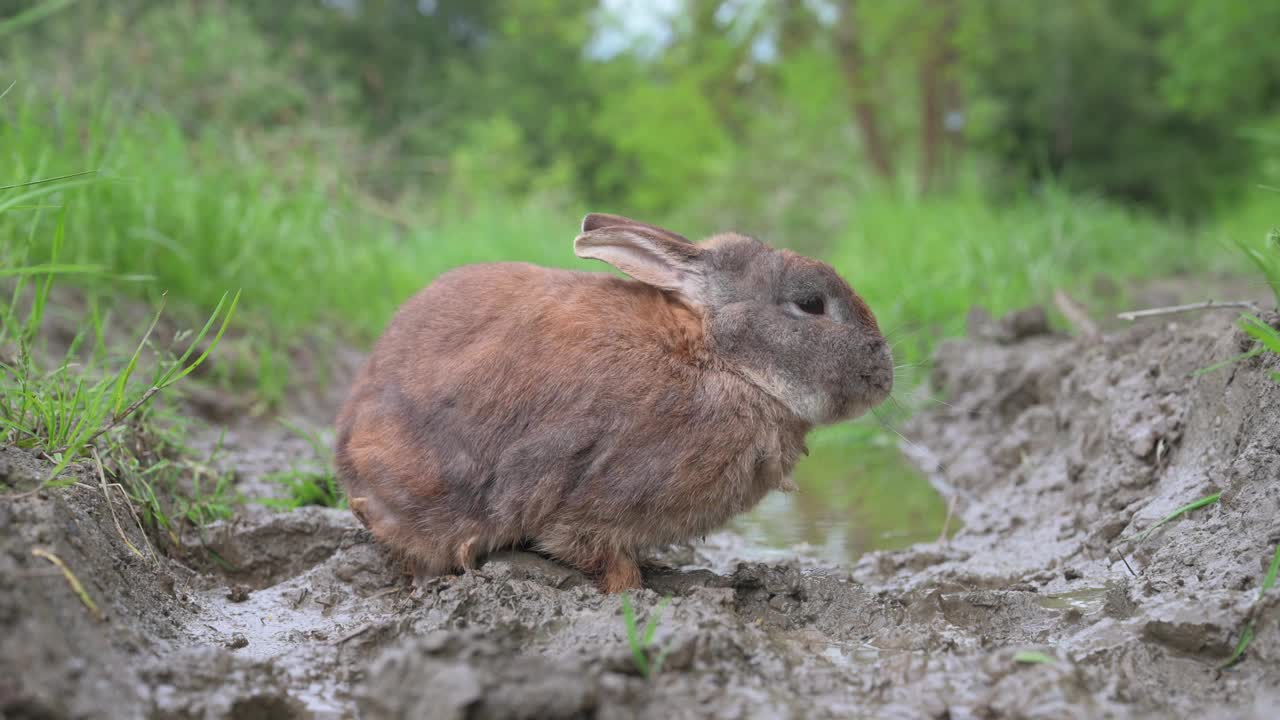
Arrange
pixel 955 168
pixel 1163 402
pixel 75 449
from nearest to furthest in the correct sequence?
pixel 75 449 < pixel 1163 402 < pixel 955 168

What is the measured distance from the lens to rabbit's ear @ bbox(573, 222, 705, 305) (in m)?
3.46

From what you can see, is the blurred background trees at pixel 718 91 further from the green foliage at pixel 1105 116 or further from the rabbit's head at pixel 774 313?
the rabbit's head at pixel 774 313

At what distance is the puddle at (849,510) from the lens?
432cm

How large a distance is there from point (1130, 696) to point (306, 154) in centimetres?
716

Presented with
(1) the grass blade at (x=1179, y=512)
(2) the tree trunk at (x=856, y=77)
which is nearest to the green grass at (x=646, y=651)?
(1) the grass blade at (x=1179, y=512)

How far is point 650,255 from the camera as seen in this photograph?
354 cm

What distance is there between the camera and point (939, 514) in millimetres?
4773

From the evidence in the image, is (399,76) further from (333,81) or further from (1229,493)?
(1229,493)

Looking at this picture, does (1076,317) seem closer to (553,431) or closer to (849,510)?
(849,510)

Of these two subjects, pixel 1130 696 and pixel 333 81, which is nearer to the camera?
pixel 1130 696

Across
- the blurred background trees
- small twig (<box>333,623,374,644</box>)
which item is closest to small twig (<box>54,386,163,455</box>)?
small twig (<box>333,623,374,644</box>)

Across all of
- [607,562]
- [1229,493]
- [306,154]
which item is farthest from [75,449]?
[306,154]

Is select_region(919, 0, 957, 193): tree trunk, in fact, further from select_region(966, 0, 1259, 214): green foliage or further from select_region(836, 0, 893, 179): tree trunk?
select_region(966, 0, 1259, 214): green foliage

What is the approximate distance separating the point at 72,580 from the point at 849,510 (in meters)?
3.33
